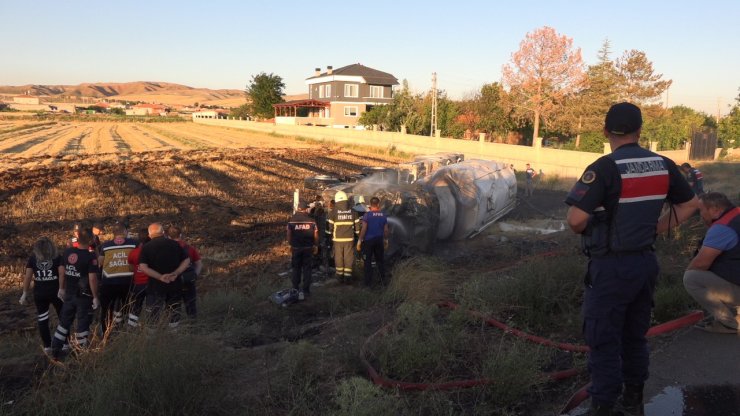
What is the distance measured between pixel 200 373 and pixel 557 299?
3351mm

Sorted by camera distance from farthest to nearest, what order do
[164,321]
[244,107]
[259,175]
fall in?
[244,107]
[259,175]
[164,321]

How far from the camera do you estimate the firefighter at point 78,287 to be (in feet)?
20.3

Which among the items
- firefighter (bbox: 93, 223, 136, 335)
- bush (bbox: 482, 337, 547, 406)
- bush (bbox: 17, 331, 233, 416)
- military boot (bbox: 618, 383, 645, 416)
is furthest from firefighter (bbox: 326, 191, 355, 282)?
military boot (bbox: 618, 383, 645, 416)

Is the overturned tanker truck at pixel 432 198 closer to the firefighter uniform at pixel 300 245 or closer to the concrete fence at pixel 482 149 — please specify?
the firefighter uniform at pixel 300 245

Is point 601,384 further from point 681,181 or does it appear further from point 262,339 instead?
point 262,339

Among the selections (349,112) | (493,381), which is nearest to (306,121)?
(349,112)

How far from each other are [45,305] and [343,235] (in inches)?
171

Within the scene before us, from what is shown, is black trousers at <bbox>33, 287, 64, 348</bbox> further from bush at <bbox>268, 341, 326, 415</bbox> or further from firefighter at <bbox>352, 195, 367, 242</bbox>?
firefighter at <bbox>352, 195, 367, 242</bbox>

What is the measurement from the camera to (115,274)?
6539mm

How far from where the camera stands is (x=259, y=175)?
82.0ft

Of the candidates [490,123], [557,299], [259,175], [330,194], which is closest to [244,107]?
[490,123]

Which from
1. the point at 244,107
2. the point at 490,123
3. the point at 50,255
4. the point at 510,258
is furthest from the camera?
the point at 244,107

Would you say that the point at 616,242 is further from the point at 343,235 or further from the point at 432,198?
the point at 432,198

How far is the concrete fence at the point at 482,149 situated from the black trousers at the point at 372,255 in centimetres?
1594
